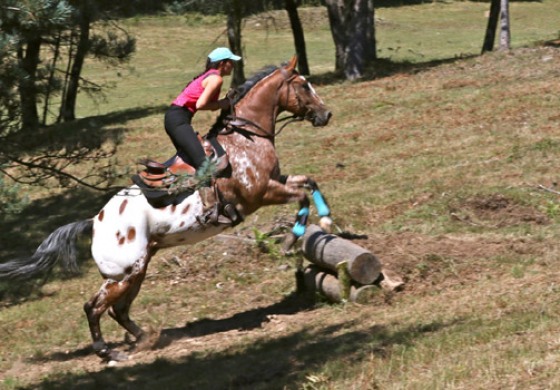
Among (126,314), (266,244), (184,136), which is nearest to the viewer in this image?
(184,136)

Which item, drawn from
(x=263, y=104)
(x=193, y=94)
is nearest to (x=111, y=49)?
(x=263, y=104)

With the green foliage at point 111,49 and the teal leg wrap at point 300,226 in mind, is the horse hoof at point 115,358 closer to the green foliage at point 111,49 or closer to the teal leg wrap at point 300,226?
the teal leg wrap at point 300,226

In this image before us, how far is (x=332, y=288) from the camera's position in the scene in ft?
41.7

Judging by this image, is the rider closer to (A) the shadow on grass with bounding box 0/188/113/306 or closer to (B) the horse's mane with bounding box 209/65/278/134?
(B) the horse's mane with bounding box 209/65/278/134

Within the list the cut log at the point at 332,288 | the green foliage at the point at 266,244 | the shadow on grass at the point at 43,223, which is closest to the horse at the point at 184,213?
the cut log at the point at 332,288

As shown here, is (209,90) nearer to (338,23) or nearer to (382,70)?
(382,70)

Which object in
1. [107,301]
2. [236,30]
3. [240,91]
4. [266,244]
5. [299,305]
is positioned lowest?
[299,305]

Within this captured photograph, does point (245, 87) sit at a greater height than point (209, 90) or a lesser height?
lesser

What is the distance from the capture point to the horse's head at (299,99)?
1316 centimetres

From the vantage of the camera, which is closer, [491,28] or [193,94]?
[193,94]

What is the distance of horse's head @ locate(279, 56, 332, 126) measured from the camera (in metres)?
13.2

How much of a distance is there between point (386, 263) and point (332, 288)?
825 millimetres

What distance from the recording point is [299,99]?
13188 mm

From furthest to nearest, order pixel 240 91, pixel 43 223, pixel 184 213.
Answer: pixel 43 223
pixel 240 91
pixel 184 213
